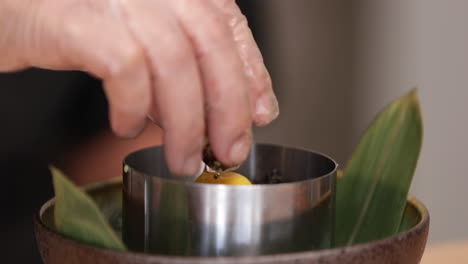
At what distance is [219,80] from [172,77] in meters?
0.04

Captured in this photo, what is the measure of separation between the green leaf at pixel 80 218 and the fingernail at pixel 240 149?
11 cm

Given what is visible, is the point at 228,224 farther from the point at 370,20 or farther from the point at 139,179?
the point at 370,20

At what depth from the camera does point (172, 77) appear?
1.58 feet

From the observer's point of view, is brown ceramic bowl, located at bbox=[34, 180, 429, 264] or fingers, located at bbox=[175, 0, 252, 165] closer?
brown ceramic bowl, located at bbox=[34, 180, 429, 264]

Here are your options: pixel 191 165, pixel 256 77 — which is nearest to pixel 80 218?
pixel 191 165

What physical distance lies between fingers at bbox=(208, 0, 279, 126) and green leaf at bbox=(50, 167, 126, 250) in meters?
0.18

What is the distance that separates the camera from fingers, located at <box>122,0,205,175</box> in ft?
1.58

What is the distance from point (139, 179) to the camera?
48 centimetres

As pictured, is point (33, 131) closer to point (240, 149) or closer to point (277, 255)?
point (240, 149)

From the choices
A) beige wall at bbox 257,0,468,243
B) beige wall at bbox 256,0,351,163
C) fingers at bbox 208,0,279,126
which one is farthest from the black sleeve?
beige wall at bbox 256,0,351,163

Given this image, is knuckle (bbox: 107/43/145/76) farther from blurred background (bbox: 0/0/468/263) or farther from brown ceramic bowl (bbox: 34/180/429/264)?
blurred background (bbox: 0/0/468/263)

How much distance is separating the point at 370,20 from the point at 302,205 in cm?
164

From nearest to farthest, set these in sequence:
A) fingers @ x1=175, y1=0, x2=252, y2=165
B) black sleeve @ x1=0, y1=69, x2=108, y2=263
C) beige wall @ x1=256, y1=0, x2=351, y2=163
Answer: fingers @ x1=175, y1=0, x2=252, y2=165 → black sleeve @ x1=0, y1=69, x2=108, y2=263 → beige wall @ x1=256, y1=0, x2=351, y2=163

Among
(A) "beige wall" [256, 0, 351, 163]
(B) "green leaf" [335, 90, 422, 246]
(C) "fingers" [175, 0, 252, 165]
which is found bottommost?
(A) "beige wall" [256, 0, 351, 163]
